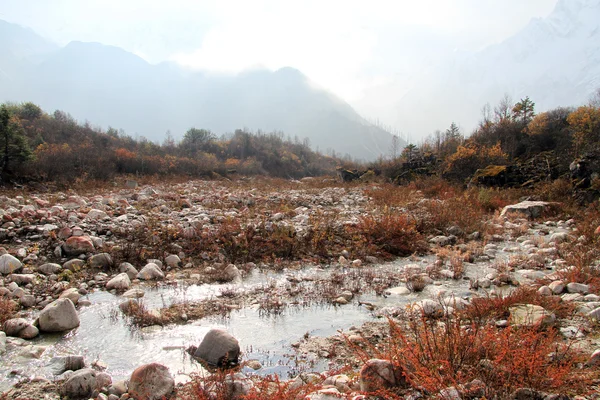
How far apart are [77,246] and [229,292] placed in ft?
9.07

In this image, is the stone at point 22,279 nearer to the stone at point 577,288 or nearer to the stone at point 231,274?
the stone at point 231,274

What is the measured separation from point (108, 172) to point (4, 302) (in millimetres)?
15041

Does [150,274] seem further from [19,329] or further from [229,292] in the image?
[19,329]

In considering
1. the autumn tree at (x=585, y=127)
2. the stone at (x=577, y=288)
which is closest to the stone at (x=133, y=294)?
the stone at (x=577, y=288)

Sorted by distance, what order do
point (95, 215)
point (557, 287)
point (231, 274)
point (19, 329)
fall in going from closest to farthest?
point (19, 329) < point (557, 287) < point (231, 274) < point (95, 215)

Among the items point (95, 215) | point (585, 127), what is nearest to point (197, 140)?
point (585, 127)

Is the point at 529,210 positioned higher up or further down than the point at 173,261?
higher up

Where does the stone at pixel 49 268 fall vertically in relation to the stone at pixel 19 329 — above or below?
above

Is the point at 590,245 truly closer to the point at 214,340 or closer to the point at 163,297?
the point at 214,340

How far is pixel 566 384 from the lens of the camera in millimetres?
1846

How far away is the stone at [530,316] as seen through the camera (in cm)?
282

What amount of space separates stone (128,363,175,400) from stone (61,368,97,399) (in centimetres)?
27

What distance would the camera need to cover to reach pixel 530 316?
2967 mm

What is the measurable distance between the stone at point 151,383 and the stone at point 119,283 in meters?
2.33
